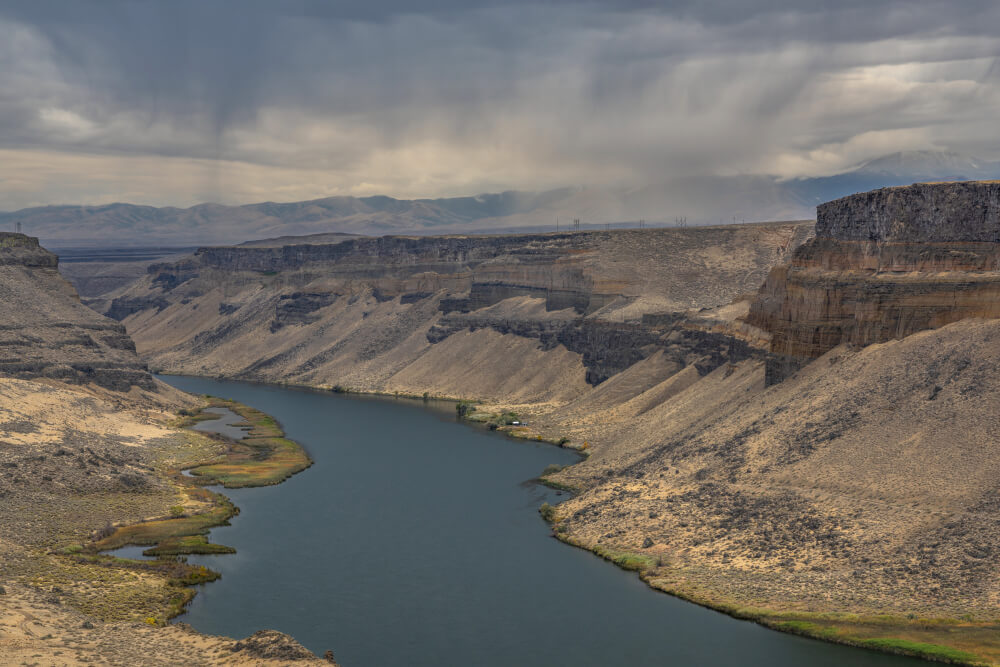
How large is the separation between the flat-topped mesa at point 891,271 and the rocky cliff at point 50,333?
75659mm

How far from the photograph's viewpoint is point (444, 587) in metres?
57.9

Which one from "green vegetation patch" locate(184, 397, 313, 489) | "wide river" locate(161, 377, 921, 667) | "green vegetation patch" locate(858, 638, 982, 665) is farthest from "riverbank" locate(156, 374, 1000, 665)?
"green vegetation patch" locate(184, 397, 313, 489)

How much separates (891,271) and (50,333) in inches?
3547

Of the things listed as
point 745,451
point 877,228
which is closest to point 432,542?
point 745,451

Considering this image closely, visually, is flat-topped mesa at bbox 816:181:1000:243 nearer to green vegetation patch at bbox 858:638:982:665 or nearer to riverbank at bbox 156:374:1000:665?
→ riverbank at bbox 156:374:1000:665

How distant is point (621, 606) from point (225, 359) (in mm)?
152551

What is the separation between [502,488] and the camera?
82062 millimetres

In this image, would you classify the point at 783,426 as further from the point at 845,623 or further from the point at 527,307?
the point at 527,307

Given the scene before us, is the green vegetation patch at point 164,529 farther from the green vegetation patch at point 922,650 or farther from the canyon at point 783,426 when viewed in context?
the green vegetation patch at point 922,650

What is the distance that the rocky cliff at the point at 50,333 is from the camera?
10856 cm

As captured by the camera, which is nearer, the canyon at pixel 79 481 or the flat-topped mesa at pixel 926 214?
the canyon at pixel 79 481

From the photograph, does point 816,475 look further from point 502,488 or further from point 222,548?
point 222,548

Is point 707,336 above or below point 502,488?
above

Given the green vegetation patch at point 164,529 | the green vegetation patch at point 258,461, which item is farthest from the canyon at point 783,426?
the green vegetation patch at point 258,461
